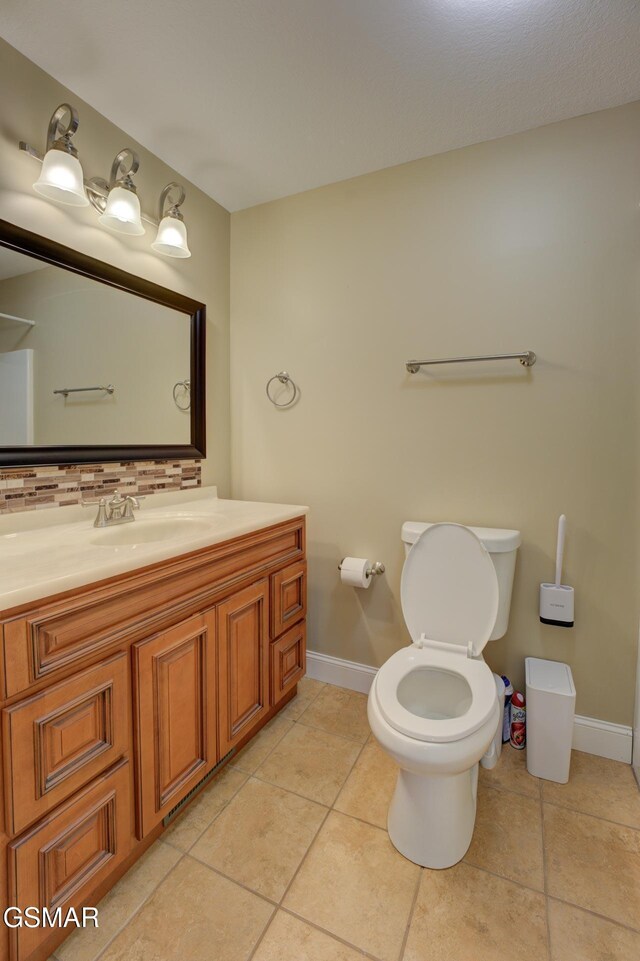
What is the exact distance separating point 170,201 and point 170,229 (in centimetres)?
18

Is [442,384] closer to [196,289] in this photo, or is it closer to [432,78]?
[432,78]

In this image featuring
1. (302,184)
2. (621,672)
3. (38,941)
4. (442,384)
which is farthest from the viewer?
(302,184)

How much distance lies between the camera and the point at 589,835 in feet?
4.46

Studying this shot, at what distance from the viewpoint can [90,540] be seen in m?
1.36

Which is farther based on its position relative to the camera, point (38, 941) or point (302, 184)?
point (302, 184)

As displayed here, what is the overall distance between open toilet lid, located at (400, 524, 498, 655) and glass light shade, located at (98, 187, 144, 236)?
1569mm

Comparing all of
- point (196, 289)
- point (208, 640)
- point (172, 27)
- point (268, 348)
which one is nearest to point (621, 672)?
point (208, 640)

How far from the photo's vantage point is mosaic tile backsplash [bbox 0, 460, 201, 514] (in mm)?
1389

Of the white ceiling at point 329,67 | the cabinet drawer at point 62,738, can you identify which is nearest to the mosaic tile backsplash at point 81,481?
the cabinet drawer at point 62,738

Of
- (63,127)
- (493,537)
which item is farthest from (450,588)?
(63,127)

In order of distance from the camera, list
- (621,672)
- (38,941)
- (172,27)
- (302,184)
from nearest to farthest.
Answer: (38,941)
(172,27)
(621,672)
(302,184)

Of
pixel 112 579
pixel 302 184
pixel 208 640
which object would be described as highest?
pixel 302 184

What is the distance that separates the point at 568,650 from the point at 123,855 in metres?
1.64

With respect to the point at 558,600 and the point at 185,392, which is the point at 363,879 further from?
the point at 185,392
